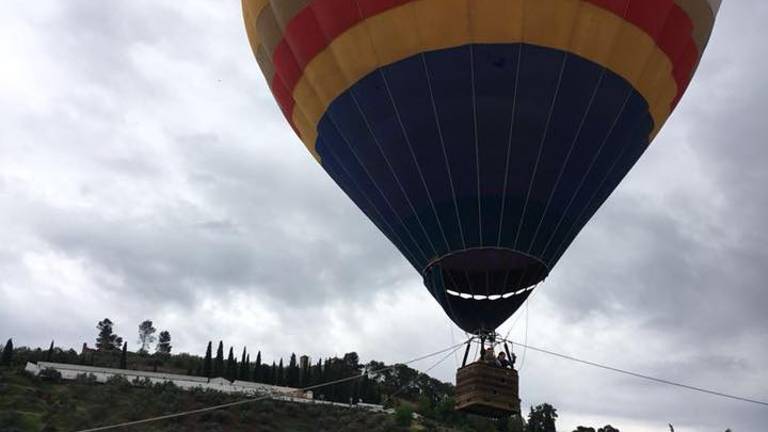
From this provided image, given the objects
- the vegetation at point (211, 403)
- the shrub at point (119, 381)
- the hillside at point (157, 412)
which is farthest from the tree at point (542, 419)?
the shrub at point (119, 381)

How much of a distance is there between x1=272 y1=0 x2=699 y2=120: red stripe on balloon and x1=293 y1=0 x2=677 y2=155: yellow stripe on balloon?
0.12m

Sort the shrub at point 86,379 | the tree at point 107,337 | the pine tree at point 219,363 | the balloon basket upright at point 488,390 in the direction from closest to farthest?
1. the balloon basket upright at point 488,390
2. the shrub at point 86,379
3. the pine tree at point 219,363
4. the tree at point 107,337

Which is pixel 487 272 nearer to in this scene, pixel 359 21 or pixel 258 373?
pixel 359 21

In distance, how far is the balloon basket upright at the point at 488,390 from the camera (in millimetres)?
11719

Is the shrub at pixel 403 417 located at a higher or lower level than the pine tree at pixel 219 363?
lower

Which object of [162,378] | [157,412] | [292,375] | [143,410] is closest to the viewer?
[143,410]

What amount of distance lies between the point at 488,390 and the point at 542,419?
64.1 metres

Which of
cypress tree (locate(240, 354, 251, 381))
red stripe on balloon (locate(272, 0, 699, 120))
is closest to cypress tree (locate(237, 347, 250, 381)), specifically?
cypress tree (locate(240, 354, 251, 381))

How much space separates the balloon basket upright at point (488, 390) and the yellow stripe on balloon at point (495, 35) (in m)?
4.59

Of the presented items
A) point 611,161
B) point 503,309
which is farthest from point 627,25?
point 503,309

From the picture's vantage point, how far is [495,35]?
11992 mm

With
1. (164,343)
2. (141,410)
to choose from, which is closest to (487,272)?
(141,410)

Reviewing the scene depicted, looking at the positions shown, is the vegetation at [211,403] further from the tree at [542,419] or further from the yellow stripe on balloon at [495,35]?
the yellow stripe on balloon at [495,35]

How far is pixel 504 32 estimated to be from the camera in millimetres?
11969
